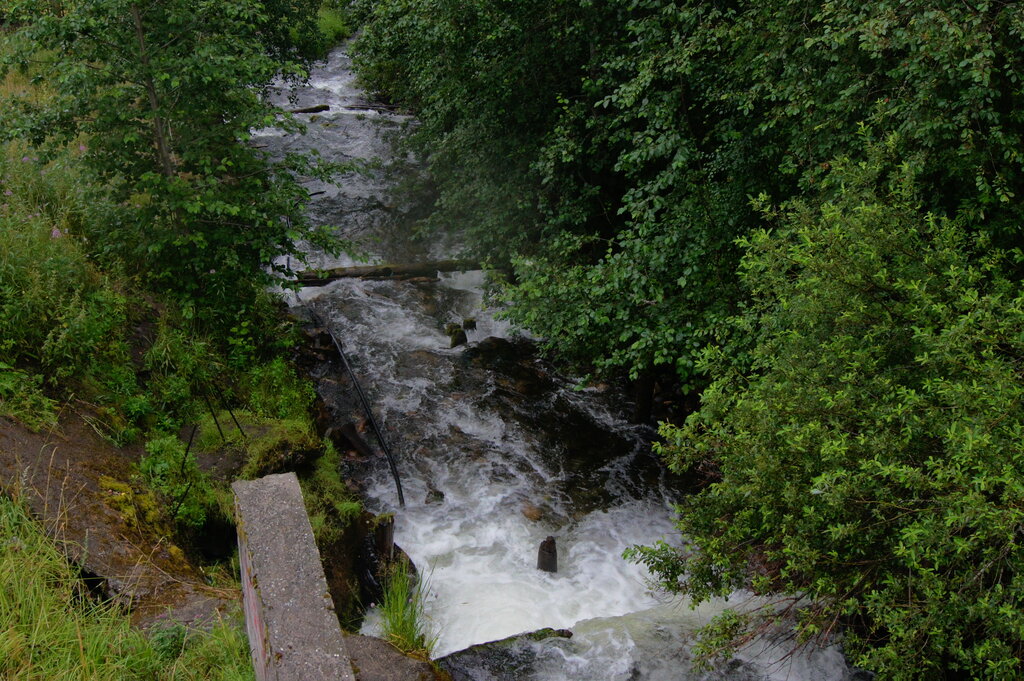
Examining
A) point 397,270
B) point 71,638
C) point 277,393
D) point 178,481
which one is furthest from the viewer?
point 397,270

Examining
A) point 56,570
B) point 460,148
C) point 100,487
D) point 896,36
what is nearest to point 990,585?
point 896,36

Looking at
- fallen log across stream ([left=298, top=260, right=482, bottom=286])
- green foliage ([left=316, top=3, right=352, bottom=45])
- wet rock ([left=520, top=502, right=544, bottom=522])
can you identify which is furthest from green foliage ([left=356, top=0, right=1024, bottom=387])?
green foliage ([left=316, top=3, right=352, bottom=45])

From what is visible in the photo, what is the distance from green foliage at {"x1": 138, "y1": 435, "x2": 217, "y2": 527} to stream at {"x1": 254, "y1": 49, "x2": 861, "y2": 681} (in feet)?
5.56

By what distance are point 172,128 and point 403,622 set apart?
18.8 feet

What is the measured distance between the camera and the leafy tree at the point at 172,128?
672 centimetres

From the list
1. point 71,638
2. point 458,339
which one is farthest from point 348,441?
point 71,638

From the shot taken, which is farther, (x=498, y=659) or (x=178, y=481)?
(x=178, y=481)

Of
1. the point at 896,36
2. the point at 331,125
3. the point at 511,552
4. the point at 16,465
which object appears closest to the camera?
the point at 16,465

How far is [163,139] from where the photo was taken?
24.2 feet

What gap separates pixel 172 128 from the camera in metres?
7.54

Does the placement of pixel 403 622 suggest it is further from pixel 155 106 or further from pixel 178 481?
pixel 155 106

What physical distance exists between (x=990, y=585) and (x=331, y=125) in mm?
16676

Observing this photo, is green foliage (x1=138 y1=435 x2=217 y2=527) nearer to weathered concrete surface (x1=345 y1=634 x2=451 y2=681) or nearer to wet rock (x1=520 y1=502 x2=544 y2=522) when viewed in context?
weathered concrete surface (x1=345 y1=634 x2=451 y2=681)

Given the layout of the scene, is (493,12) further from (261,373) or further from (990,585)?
(990,585)
